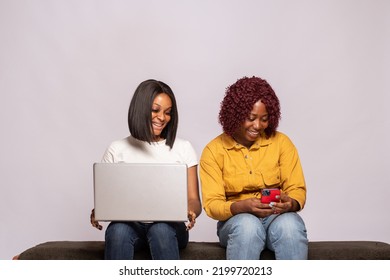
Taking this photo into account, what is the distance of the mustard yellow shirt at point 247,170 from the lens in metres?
3.11

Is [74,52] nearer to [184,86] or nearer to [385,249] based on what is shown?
[184,86]

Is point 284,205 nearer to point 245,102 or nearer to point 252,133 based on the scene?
point 252,133

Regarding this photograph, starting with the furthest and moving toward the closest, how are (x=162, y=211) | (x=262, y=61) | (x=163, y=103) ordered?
(x=262, y=61) → (x=163, y=103) → (x=162, y=211)

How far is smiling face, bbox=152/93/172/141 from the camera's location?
3125mm

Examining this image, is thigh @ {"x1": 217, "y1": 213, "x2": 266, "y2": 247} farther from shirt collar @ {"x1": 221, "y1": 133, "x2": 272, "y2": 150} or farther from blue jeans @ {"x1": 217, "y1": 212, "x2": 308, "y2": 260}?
shirt collar @ {"x1": 221, "y1": 133, "x2": 272, "y2": 150}

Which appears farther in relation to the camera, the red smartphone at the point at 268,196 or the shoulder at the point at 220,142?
the shoulder at the point at 220,142

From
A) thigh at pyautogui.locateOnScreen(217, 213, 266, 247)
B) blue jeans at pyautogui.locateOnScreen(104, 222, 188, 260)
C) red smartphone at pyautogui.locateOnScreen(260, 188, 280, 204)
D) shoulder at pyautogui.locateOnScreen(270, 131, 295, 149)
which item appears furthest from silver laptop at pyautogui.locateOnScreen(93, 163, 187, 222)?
shoulder at pyautogui.locateOnScreen(270, 131, 295, 149)

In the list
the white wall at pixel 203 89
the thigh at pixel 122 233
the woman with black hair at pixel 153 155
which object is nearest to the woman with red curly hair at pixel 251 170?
the woman with black hair at pixel 153 155

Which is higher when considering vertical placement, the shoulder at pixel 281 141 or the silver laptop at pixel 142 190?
the shoulder at pixel 281 141

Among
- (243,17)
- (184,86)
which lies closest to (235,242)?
(184,86)

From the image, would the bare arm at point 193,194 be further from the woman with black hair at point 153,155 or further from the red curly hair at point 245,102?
the red curly hair at point 245,102

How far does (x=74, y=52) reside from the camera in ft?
14.2

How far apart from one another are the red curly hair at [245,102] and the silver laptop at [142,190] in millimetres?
429

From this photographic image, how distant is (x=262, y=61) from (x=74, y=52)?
1.10 meters
